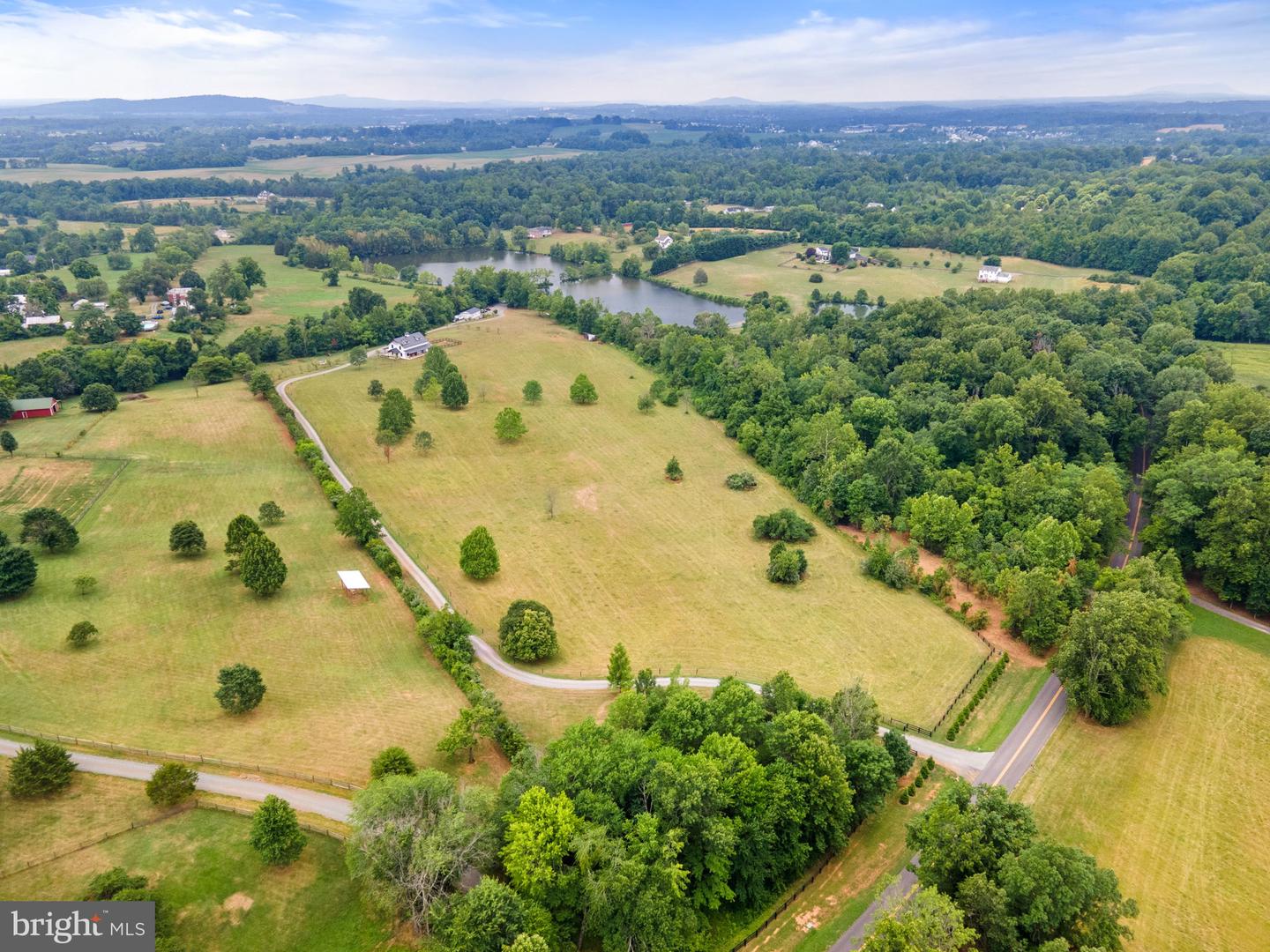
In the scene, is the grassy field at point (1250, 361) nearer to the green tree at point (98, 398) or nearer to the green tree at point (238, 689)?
the green tree at point (238, 689)

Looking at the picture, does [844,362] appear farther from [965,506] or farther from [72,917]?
[72,917]

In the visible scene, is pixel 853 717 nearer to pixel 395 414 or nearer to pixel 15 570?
pixel 15 570

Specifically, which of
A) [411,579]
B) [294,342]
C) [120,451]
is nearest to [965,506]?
[411,579]

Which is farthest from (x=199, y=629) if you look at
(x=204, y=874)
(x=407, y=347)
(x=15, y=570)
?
(x=407, y=347)

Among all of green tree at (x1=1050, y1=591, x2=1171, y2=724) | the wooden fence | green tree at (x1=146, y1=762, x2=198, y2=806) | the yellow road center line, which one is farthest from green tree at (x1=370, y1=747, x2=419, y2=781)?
green tree at (x1=1050, y1=591, x2=1171, y2=724)

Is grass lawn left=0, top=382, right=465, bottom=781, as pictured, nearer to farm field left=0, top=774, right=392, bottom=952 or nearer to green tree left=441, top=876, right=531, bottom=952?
farm field left=0, top=774, right=392, bottom=952

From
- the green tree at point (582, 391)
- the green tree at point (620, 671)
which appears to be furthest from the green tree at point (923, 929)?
the green tree at point (582, 391)
